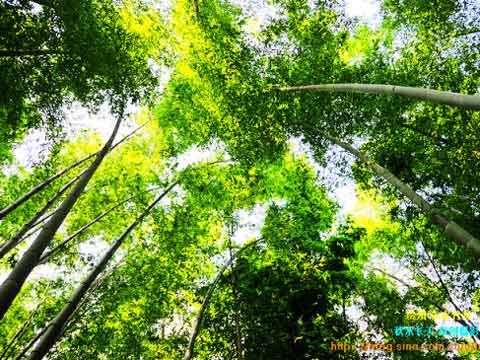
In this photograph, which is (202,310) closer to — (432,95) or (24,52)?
(24,52)

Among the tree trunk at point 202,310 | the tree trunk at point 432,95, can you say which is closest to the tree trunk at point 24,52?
the tree trunk at point 432,95

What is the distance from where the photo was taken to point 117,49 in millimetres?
4922

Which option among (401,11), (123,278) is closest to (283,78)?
(401,11)

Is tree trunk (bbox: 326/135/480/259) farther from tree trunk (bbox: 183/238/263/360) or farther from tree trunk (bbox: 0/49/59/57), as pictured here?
tree trunk (bbox: 0/49/59/57)

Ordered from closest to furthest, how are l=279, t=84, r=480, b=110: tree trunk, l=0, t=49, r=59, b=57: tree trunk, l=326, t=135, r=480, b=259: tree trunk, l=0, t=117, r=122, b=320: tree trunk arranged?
l=279, t=84, r=480, b=110: tree trunk < l=0, t=117, r=122, b=320: tree trunk < l=326, t=135, r=480, b=259: tree trunk < l=0, t=49, r=59, b=57: tree trunk

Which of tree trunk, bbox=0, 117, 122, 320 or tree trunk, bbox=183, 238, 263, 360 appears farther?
tree trunk, bbox=183, 238, 263, 360

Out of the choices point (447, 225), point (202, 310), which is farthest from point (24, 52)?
point (447, 225)

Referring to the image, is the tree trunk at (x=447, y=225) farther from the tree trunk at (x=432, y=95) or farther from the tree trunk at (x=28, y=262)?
the tree trunk at (x=28, y=262)

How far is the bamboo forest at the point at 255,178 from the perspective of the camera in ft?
18.7

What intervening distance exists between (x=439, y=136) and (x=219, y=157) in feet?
16.3

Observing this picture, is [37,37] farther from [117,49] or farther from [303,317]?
[303,317]

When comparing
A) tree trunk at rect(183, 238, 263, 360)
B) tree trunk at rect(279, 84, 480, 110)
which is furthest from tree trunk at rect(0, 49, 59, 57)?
tree trunk at rect(183, 238, 263, 360)

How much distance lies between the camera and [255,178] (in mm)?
8516

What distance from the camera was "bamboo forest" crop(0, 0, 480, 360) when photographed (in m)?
5.70
